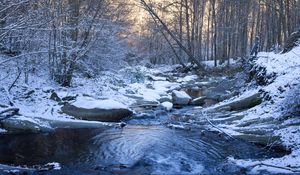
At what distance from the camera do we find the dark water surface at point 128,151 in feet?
28.1

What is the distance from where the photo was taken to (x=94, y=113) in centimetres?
1399

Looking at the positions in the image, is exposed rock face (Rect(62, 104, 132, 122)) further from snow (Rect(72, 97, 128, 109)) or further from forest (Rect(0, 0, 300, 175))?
snow (Rect(72, 97, 128, 109))

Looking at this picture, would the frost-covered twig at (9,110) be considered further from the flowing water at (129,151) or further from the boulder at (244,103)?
the boulder at (244,103)

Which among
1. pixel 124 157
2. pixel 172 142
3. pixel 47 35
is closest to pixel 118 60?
pixel 47 35

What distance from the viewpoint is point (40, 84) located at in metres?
16.6

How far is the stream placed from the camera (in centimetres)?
856

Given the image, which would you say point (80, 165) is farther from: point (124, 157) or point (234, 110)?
point (234, 110)

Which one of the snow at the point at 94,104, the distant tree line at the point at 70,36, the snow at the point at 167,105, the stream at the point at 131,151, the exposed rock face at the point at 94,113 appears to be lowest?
the stream at the point at 131,151

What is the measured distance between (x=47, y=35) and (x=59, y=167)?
9268 mm

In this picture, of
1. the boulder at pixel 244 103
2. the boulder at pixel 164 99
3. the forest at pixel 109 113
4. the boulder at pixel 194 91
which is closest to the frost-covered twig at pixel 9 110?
the forest at pixel 109 113

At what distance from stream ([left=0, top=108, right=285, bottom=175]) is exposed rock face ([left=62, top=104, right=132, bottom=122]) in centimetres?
148

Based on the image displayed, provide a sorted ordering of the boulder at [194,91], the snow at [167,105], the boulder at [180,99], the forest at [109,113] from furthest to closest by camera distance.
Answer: the boulder at [194,91]
the boulder at [180,99]
the snow at [167,105]
the forest at [109,113]

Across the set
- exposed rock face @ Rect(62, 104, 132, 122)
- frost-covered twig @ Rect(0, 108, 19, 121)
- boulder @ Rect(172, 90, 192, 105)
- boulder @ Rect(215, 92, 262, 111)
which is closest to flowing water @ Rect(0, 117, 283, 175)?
frost-covered twig @ Rect(0, 108, 19, 121)

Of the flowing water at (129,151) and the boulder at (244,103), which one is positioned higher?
the boulder at (244,103)
